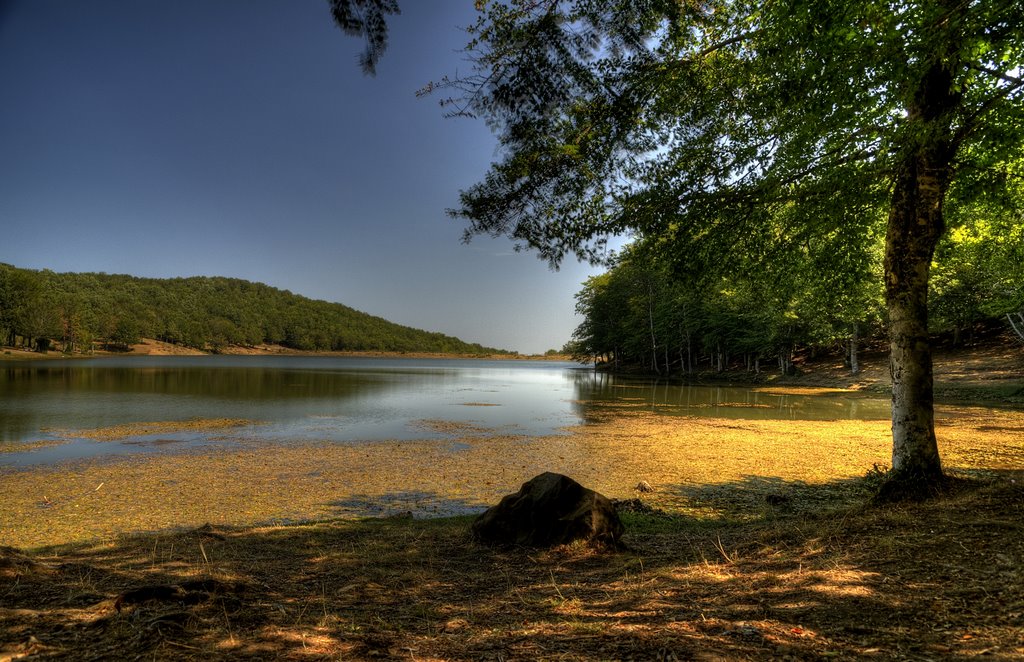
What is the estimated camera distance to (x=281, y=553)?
245 inches

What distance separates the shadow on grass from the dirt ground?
0.02 m

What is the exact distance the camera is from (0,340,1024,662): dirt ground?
2902 millimetres

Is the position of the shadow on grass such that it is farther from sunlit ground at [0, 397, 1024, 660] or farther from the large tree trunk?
the large tree trunk

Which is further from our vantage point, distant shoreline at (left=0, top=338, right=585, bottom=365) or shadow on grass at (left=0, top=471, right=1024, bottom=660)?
distant shoreline at (left=0, top=338, right=585, bottom=365)

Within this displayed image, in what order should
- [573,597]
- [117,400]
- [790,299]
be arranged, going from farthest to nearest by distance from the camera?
1. [117,400]
2. [790,299]
3. [573,597]

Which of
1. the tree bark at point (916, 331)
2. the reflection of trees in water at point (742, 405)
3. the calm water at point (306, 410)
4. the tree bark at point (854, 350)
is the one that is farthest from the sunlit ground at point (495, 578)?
the tree bark at point (854, 350)

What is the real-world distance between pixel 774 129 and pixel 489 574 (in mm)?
6885

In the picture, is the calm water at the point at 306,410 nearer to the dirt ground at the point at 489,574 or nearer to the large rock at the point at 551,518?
the dirt ground at the point at 489,574

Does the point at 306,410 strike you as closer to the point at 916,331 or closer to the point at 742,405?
the point at 742,405

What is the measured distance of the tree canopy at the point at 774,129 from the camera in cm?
543

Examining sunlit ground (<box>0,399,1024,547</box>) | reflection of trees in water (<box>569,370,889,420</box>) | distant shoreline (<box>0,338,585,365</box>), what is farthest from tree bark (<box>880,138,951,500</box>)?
distant shoreline (<box>0,338,585,365</box>)

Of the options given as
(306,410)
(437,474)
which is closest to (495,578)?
(437,474)

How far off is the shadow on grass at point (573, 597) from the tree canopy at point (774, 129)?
2241mm

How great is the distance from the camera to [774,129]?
275 inches
